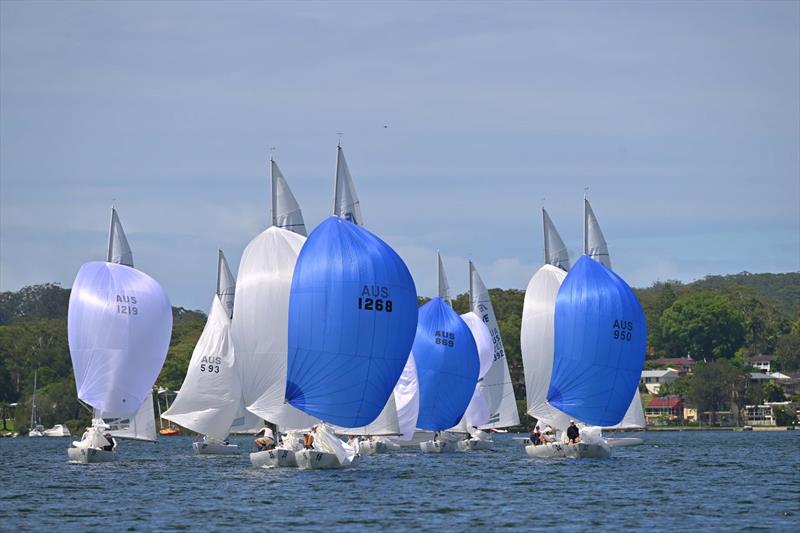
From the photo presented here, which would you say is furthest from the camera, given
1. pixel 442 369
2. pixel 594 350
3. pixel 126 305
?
pixel 442 369

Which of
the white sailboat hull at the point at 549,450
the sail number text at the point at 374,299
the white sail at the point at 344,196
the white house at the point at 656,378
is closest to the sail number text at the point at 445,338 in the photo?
the white sailboat hull at the point at 549,450

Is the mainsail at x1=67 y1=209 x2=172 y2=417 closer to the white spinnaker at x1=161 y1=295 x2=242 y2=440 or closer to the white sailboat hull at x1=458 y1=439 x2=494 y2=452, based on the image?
the white spinnaker at x1=161 y1=295 x2=242 y2=440

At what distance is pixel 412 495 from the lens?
48.5 meters

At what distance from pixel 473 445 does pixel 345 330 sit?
112 ft

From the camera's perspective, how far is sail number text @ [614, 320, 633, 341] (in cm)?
6632

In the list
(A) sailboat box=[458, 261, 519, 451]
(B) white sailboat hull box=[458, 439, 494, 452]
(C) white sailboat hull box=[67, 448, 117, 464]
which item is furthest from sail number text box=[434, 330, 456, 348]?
(C) white sailboat hull box=[67, 448, 117, 464]

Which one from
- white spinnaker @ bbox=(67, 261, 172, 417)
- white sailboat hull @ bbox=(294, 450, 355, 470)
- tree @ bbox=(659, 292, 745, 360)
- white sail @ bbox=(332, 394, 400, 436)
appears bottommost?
white sailboat hull @ bbox=(294, 450, 355, 470)

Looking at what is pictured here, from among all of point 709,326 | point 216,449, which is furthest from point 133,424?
point 709,326

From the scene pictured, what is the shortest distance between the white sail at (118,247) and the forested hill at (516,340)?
73.2 meters

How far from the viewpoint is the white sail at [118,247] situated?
6650 cm

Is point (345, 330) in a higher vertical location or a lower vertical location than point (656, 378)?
lower

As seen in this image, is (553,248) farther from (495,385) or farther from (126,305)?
(126,305)

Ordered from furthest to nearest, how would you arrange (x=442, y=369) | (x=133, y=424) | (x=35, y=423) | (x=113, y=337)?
(x=35, y=423) → (x=442, y=369) → (x=133, y=424) → (x=113, y=337)

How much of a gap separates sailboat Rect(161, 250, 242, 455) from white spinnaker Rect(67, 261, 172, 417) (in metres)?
5.64
